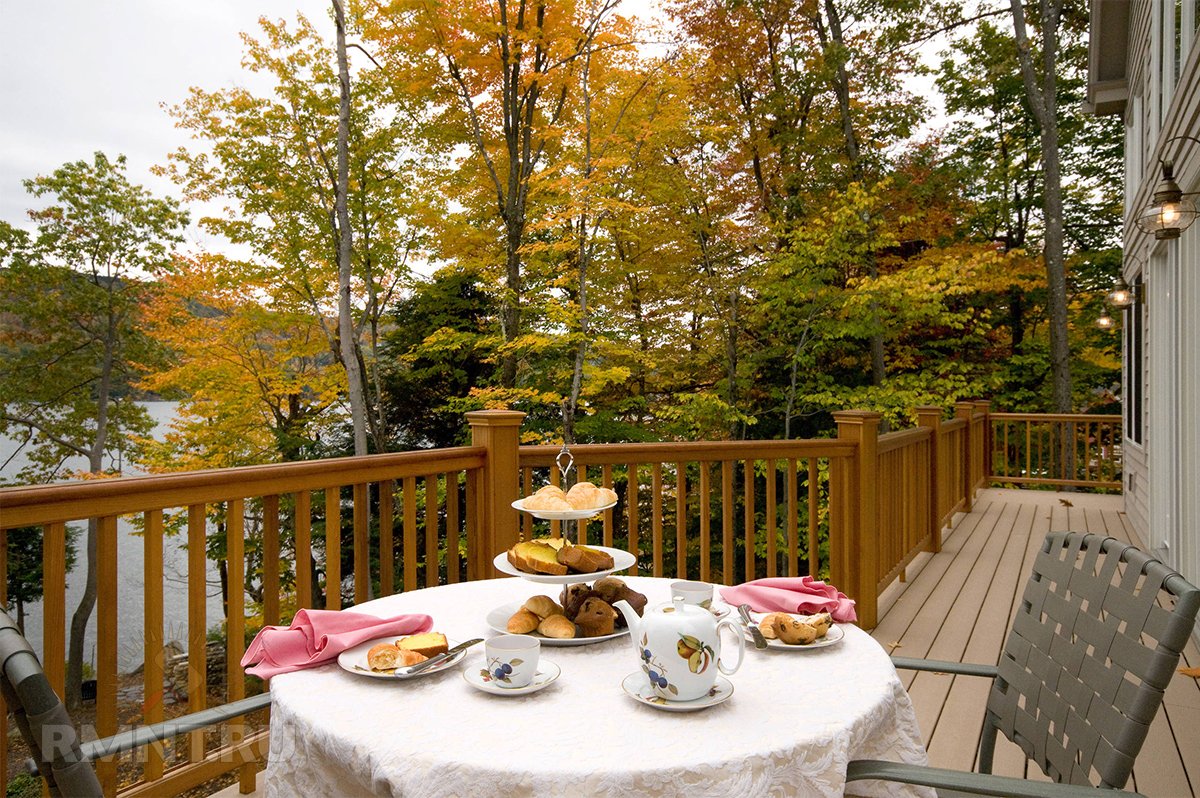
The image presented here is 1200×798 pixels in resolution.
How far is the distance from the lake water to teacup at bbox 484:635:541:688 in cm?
1093

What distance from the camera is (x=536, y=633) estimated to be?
137 centimetres

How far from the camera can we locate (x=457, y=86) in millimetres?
10578

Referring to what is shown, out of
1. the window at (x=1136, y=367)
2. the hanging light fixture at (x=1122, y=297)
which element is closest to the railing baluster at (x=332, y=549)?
the window at (x=1136, y=367)

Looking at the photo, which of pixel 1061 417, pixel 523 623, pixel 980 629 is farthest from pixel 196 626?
pixel 1061 417

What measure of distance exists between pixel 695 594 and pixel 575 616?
9.4 inches

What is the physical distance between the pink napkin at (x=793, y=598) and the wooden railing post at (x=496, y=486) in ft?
4.55

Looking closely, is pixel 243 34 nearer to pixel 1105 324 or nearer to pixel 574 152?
pixel 574 152

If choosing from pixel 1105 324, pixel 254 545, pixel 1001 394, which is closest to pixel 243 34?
pixel 254 545

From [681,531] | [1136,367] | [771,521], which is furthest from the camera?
[1136,367]

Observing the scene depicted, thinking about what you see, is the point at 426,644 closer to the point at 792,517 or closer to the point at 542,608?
the point at 542,608

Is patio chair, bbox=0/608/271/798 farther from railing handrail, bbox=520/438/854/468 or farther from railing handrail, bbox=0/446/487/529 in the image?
railing handrail, bbox=520/438/854/468

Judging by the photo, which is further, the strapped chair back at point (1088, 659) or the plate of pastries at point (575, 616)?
the plate of pastries at point (575, 616)

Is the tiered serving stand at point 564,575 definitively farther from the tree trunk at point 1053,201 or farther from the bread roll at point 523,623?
the tree trunk at point 1053,201

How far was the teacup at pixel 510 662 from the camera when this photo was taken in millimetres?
1155
